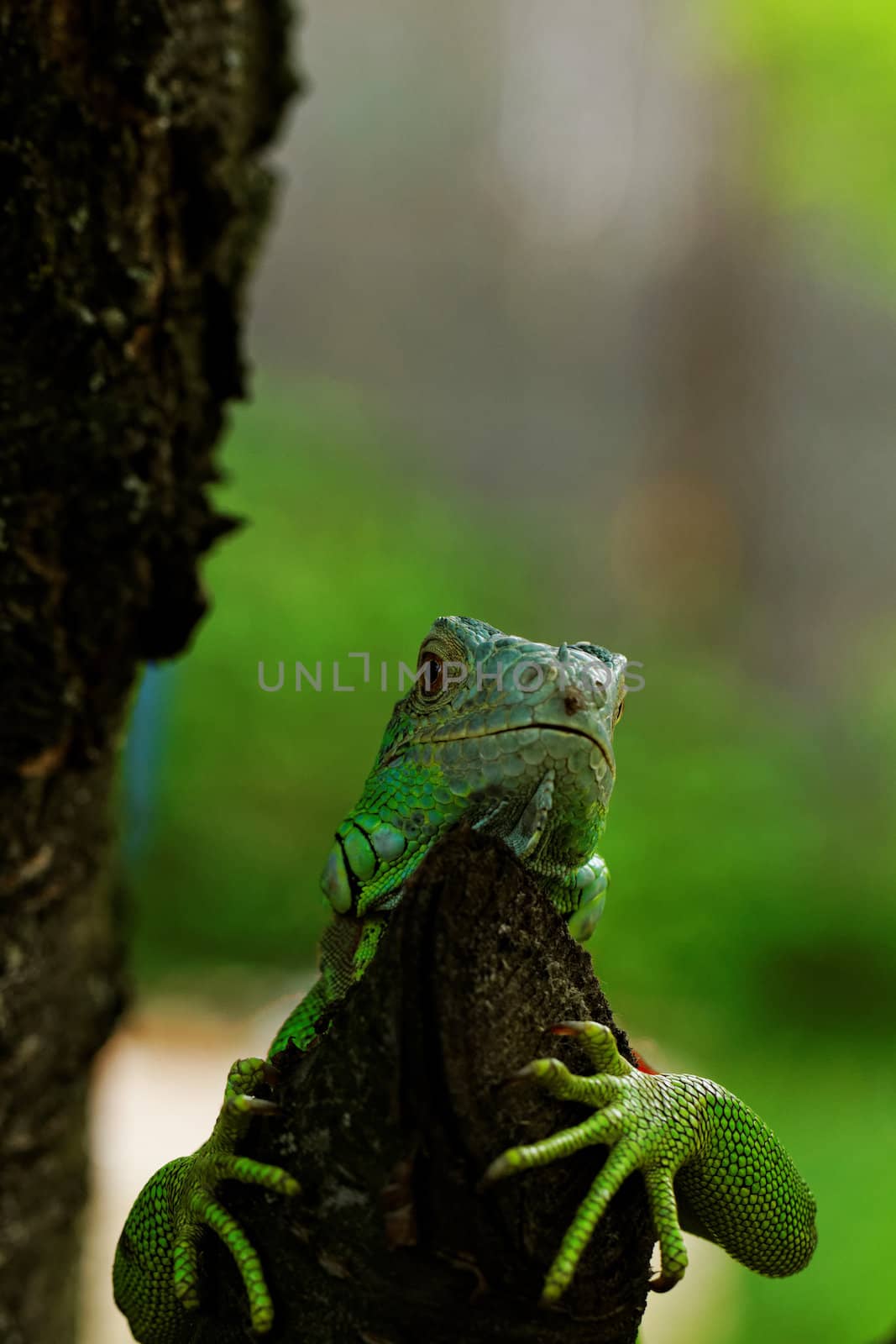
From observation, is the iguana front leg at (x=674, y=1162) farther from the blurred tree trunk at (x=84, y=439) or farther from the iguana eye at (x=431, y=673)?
the blurred tree trunk at (x=84, y=439)

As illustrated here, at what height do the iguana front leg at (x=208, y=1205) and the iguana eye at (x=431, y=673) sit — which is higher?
the iguana eye at (x=431, y=673)

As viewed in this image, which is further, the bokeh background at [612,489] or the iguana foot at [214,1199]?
the bokeh background at [612,489]

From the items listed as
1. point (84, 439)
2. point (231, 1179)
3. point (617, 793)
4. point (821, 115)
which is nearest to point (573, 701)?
point (231, 1179)

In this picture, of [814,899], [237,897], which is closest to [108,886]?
[237,897]

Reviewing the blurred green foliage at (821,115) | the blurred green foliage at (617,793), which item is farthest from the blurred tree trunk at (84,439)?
the blurred green foliage at (821,115)

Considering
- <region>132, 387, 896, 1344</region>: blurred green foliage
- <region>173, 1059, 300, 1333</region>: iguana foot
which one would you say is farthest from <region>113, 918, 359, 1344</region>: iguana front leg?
<region>132, 387, 896, 1344</region>: blurred green foliage

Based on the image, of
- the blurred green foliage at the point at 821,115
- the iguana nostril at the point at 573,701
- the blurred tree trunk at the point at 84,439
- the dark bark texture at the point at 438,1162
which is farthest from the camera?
the blurred green foliage at the point at 821,115

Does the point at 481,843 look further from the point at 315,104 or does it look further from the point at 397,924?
the point at 315,104
